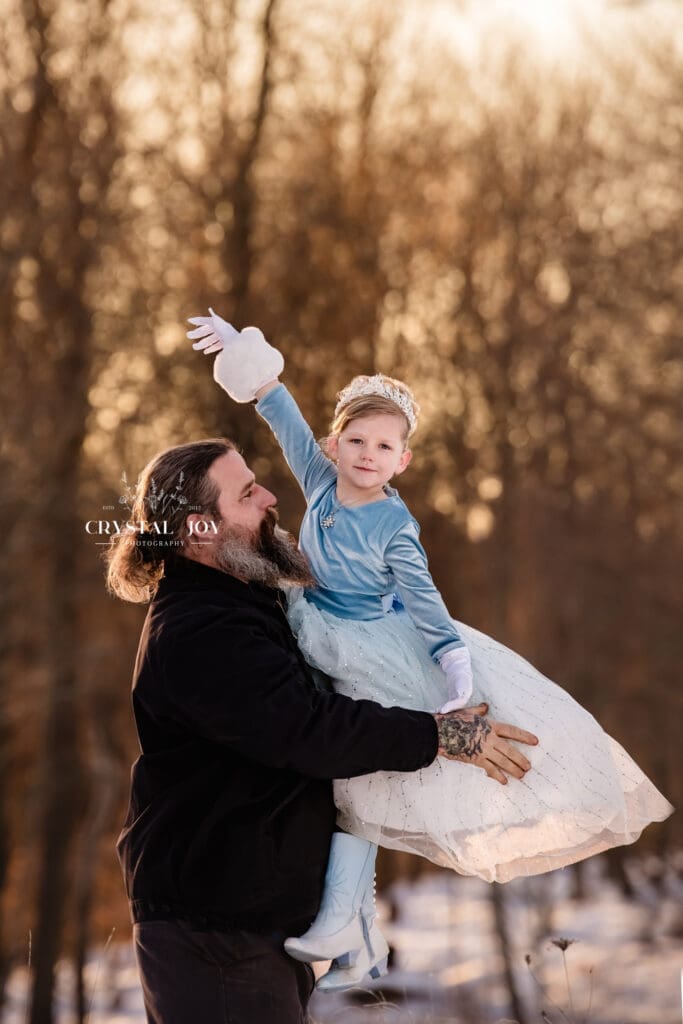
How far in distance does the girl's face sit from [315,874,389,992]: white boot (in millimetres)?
921

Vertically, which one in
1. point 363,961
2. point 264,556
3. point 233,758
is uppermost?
point 264,556

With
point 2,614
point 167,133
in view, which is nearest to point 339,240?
point 167,133

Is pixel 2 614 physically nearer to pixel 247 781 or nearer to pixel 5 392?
pixel 5 392

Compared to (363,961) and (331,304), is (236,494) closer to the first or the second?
(363,961)

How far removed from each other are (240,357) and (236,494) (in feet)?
1.77

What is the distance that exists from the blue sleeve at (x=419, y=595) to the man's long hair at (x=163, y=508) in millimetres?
430

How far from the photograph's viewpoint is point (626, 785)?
3021mm

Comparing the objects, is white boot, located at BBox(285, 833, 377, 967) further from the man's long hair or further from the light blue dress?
the man's long hair

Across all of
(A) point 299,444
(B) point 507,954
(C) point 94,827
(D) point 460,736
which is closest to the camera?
(D) point 460,736

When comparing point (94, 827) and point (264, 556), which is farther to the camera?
point (94, 827)

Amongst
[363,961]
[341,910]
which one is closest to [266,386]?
[341,910]

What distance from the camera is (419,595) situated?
2996mm

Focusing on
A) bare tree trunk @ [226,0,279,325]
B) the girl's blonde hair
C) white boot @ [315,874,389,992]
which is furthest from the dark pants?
bare tree trunk @ [226,0,279,325]

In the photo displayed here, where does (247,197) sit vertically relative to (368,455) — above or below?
above
